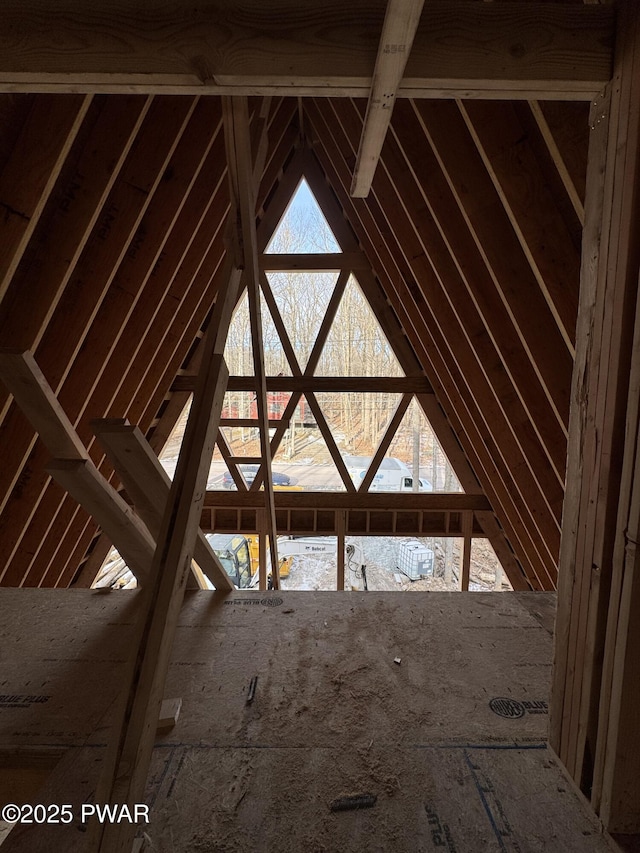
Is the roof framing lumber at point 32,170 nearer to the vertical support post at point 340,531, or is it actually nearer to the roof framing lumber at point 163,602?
the roof framing lumber at point 163,602

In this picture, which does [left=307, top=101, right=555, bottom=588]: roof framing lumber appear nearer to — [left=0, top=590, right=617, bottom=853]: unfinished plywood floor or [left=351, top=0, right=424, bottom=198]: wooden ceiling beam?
[left=0, top=590, right=617, bottom=853]: unfinished plywood floor

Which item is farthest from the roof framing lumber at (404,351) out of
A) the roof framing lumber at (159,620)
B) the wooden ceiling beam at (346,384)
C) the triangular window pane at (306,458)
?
the roof framing lumber at (159,620)

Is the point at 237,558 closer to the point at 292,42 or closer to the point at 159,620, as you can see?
the point at 159,620

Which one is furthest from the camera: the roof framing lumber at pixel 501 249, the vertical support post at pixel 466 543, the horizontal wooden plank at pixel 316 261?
the vertical support post at pixel 466 543

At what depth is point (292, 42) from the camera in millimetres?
1007

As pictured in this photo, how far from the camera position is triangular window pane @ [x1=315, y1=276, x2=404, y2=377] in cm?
688

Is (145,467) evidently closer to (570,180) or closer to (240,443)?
(570,180)

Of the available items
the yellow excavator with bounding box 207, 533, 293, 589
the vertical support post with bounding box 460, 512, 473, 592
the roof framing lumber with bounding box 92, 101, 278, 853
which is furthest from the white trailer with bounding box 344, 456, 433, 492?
the roof framing lumber with bounding box 92, 101, 278, 853

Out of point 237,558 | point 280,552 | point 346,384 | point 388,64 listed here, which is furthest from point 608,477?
point 280,552

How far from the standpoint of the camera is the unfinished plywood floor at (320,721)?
1054 mm

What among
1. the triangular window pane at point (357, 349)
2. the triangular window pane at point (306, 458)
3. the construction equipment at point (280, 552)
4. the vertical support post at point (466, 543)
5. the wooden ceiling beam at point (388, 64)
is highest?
the wooden ceiling beam at point (388, 64)

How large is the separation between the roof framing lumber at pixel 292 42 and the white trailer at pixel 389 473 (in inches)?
270

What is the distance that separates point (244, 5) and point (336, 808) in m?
1.85

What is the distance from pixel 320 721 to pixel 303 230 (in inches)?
260
